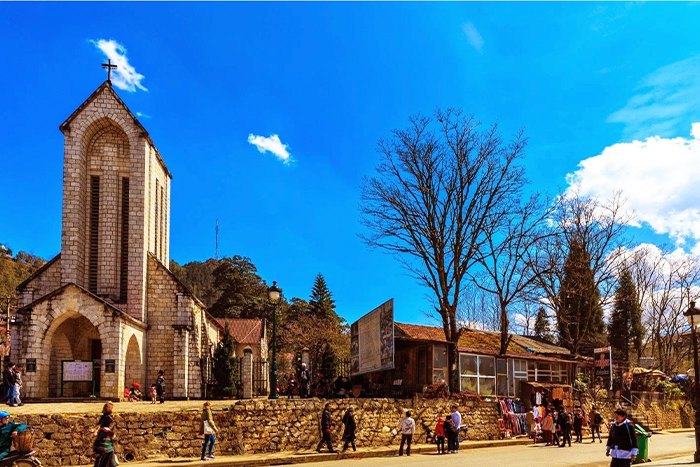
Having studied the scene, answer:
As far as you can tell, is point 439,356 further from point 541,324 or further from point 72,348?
point 541,324

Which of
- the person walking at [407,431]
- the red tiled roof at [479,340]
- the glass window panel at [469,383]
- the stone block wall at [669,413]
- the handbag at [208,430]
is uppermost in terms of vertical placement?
the red tiled roof at [479,340]

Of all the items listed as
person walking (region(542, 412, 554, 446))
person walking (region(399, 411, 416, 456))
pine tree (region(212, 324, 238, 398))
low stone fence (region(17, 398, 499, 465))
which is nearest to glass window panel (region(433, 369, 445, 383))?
low stone fence (region(17, 398, 499, 465))

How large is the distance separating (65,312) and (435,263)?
16.7 m

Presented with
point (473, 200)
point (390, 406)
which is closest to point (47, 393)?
point (390, 406)

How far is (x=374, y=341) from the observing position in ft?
86.4

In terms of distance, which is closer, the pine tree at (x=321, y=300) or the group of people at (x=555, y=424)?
the group of people at (x=555, y=424)

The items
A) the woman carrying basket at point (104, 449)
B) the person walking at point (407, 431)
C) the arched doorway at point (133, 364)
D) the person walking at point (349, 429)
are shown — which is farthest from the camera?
the arched doorway at point (133, 364)

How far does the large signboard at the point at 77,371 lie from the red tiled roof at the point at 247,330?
91.4 ft

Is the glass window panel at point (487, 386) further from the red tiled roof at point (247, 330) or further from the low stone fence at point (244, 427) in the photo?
the red tiled roof at point (247, 330)

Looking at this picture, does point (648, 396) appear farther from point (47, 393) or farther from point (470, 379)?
point (47, 393)

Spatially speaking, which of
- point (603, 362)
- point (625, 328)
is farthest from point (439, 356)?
point (625, 328)

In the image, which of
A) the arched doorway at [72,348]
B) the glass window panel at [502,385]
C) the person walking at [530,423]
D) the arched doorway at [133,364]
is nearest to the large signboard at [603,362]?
the glass window panel at [502,385]

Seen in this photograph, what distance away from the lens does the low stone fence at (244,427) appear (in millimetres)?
17797

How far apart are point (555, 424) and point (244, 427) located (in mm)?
12645
